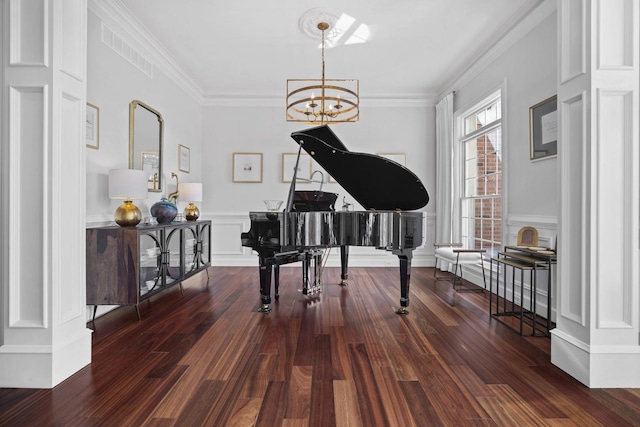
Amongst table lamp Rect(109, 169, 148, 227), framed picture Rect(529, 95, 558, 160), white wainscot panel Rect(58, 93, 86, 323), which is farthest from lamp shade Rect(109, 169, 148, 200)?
framed picture Rect(529, 95, 558, 160)

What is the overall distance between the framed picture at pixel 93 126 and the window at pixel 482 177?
4.25m

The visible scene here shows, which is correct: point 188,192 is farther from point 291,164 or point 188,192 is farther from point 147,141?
point 291,164

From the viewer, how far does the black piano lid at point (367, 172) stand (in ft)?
9.92

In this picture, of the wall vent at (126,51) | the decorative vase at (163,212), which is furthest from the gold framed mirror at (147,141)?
the decorative vase at (163,212)

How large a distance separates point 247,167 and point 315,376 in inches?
167

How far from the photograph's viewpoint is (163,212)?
135 inches

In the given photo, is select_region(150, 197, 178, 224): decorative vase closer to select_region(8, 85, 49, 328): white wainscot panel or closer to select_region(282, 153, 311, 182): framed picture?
select_region(8, 85, 49, 328): white wainscot panel

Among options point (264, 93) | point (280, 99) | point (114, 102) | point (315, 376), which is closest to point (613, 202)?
point (315, 376)

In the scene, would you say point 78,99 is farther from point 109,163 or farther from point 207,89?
point 207,89

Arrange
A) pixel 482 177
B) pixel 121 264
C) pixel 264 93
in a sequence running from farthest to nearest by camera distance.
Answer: pixel 264 93, pixel 482 177, pixel 121 264

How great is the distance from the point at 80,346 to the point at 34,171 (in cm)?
104

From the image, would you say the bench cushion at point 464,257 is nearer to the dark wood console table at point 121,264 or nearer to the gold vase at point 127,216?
the dark wood console table at point 121,264

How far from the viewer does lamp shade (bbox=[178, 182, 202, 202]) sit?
13.9ft

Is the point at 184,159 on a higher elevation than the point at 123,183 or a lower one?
higher
